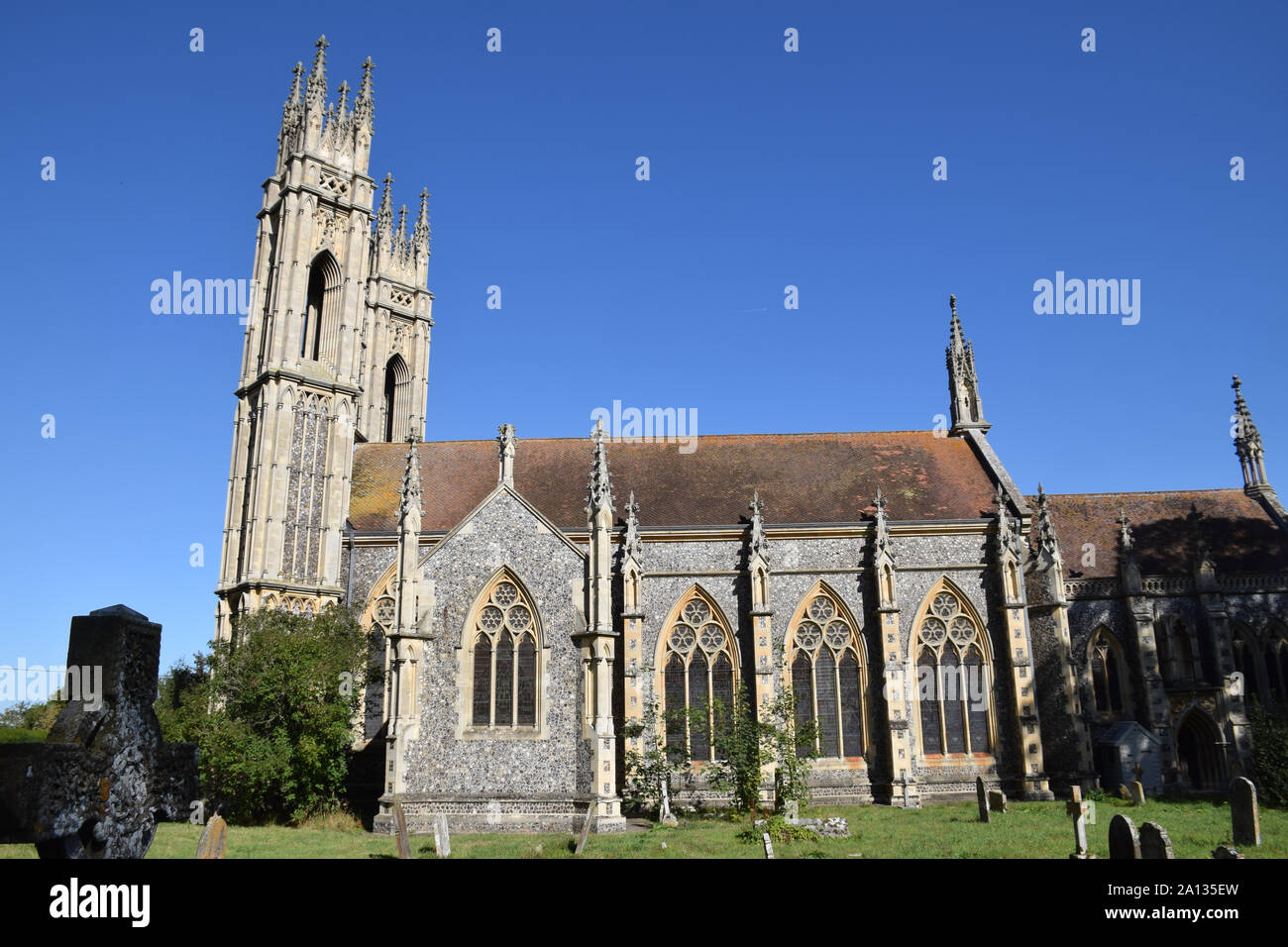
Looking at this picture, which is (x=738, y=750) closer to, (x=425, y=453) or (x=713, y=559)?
(x=713, y=559)

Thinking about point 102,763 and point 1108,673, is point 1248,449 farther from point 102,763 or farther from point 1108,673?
point 102,763

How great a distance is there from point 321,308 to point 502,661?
16.8 meters

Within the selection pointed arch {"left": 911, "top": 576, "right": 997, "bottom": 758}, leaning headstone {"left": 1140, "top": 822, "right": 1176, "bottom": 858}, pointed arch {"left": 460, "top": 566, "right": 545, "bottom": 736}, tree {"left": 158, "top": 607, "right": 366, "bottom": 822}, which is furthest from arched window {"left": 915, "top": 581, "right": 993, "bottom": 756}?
leaning headstone {"left": 1140, "top": 822, "right": 1176, "bottom": 858}

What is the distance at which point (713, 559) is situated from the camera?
1103 inches

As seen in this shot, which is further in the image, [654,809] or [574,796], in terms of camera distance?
[654,809]

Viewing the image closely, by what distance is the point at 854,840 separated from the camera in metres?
17.8

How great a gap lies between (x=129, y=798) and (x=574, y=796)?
712 inches

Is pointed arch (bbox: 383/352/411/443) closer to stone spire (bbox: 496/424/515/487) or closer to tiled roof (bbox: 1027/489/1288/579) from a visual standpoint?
stone spire (bbox: 496/424/515/487)

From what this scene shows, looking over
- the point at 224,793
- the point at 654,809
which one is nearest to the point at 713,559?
the point at 654,809

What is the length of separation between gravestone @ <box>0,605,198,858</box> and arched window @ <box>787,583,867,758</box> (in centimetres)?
2399

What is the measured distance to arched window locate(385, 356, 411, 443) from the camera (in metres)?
40.1

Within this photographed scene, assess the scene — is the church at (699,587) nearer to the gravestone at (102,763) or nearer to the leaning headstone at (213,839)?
the leaning headstone at (213,839)

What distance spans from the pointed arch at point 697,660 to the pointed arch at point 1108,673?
13288 millimetres

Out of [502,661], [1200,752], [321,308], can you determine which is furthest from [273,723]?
[1200,752]
